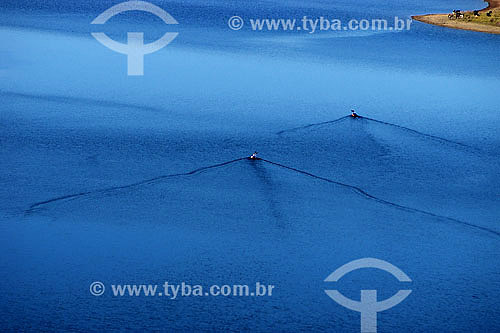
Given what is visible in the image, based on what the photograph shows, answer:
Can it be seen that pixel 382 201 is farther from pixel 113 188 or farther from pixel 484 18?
pixel 484 18

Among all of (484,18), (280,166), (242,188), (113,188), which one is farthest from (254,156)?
(484,18)

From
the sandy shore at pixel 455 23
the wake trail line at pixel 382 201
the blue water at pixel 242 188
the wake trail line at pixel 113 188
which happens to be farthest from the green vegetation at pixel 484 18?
the wake trail line at pixel 113 188

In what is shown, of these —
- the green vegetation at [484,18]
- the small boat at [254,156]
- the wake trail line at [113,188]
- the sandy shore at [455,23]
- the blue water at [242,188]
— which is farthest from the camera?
the green vegetation at [484,18]

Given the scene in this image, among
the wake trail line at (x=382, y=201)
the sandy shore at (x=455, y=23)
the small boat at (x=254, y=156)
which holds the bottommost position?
the wake trail line at (x=382, y=201)

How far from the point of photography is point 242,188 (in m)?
10.8

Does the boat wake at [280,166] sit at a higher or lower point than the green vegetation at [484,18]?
lower

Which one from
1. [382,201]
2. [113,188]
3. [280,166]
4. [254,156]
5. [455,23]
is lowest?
[382,201]

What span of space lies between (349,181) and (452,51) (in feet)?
44.3

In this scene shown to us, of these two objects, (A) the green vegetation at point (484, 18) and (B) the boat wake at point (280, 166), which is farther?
(A) the green vegetation at point (484, 18)

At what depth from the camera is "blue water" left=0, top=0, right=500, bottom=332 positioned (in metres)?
8.00

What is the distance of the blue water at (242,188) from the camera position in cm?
800

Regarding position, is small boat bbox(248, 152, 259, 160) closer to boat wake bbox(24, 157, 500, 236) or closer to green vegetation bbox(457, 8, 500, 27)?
boat wake bbox(24, 157, 500, 236)

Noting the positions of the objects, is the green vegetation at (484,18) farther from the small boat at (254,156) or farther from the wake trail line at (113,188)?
the wake trail line at (113,188)

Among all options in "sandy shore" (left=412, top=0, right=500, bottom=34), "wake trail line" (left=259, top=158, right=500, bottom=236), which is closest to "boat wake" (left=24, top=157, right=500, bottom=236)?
"wake trail line" (left=259, top=158, right=500, bottom=236)
